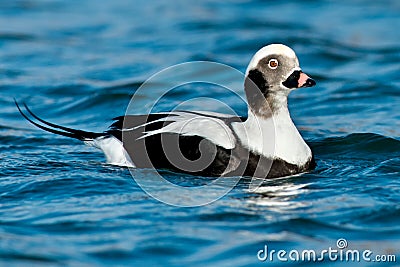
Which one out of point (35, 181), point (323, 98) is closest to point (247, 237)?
point (35, 181)

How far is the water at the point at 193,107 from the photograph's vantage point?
618cm

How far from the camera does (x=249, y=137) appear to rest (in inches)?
279

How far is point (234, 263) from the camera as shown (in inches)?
231

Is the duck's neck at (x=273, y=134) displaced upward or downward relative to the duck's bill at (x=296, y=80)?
downward

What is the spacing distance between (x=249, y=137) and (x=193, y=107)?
2808 mm

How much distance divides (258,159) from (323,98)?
12.0 ft

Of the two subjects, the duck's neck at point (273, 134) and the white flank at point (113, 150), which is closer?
the duck's neck at point (273, 134)

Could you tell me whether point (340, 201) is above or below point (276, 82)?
below

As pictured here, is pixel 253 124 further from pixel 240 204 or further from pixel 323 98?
pixel 323 98

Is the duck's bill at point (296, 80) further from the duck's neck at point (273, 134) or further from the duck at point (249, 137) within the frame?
the duck's neck at point (273, 134)

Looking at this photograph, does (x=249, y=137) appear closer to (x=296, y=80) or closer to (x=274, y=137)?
(x=274, y=137)

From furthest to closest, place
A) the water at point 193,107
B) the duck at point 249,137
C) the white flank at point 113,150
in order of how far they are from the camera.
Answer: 1. the white flank at point 113,150
2. the duck at point 249,137
3. the water at point 193,107

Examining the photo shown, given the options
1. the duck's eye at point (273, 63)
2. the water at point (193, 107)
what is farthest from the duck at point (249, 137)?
the water at point (193, 107)

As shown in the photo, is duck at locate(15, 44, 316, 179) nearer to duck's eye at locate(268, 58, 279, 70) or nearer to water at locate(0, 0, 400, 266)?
duck's eye at locate(268, 58, 279, 70)
